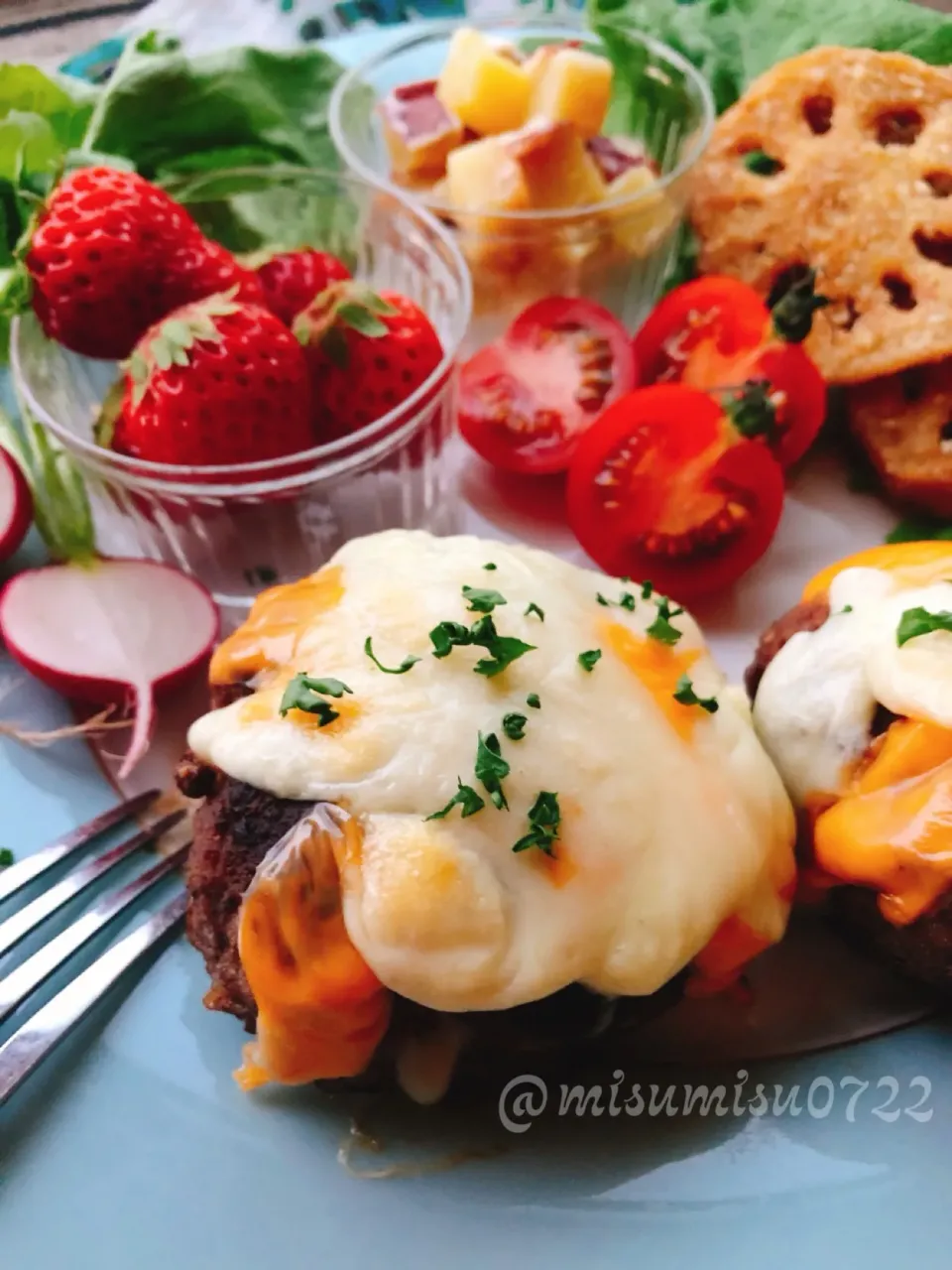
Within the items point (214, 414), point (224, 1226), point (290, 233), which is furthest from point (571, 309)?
point (224, 1226)

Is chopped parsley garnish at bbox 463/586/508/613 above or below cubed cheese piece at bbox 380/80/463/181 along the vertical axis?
below

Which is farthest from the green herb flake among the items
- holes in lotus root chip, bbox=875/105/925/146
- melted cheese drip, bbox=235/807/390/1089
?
holes in lotus root chip, bbox=875/105/925/146

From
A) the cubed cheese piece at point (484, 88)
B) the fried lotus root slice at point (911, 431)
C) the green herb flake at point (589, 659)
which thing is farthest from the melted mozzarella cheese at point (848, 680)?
the cubed cheese piece at point (484, 88)

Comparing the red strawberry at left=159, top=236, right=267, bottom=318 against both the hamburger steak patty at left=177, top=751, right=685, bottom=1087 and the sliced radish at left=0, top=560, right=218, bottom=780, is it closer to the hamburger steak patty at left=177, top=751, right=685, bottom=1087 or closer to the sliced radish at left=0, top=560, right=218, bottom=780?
the sliced radish at left=0, top=560, right=218, bottom=780

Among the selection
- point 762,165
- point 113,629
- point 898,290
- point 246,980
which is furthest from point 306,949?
point 762,165

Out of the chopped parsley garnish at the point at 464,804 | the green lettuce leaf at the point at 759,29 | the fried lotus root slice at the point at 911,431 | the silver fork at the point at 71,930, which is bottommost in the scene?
the silver fork at the point at 71,930

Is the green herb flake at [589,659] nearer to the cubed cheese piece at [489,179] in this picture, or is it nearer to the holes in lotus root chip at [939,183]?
the cubed cheese piece at [489,179]
